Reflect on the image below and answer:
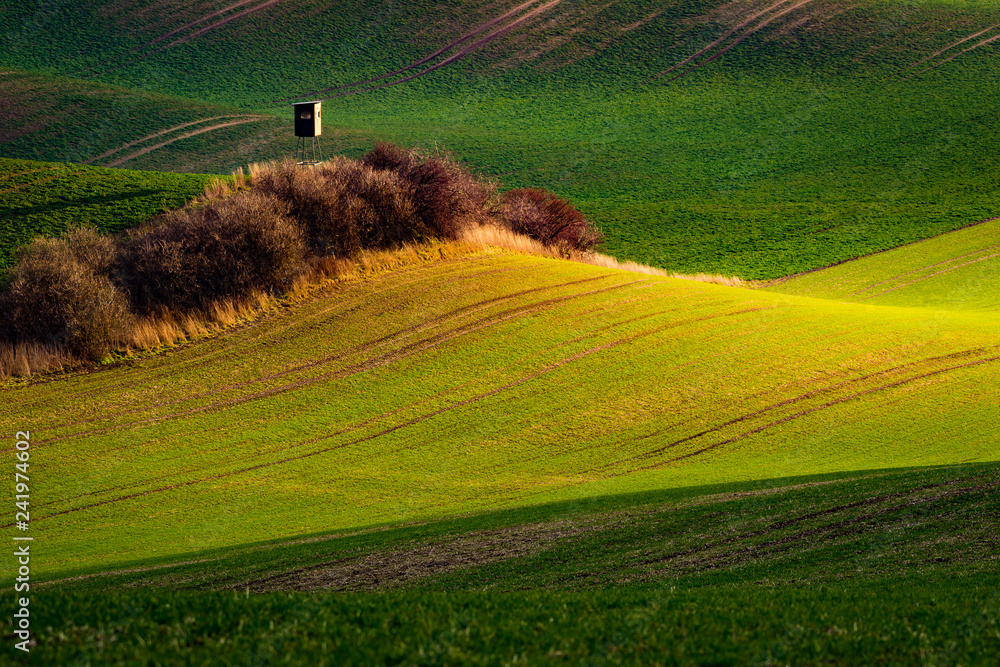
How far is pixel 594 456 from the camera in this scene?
2205cm

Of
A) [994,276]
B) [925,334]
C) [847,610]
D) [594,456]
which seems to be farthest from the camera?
[994,276]

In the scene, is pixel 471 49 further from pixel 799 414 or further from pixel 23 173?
pixel 799 414

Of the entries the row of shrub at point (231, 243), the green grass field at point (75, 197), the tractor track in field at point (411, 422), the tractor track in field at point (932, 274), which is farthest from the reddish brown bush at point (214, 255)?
the tractor track in field at point (932, 274)

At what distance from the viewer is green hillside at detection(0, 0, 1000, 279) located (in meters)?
55.2

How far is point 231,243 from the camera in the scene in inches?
1137

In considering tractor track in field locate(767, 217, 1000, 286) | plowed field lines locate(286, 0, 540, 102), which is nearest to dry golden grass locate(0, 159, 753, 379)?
tractor track in field locate(767, 217, 1000, 286)

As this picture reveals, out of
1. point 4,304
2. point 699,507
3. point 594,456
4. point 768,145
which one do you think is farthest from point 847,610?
point 768,145

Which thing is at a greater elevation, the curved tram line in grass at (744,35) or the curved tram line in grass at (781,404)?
the curved tram line in grass at (744,35)

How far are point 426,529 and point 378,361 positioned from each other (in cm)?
1028

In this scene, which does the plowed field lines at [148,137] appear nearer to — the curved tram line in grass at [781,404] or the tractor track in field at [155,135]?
the tractor track in field at [155,135]

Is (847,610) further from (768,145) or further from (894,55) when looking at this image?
(894,55)

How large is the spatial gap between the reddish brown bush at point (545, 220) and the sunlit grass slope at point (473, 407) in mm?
7176

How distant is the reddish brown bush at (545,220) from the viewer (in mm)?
38519

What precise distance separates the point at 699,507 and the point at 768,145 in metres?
56.6
